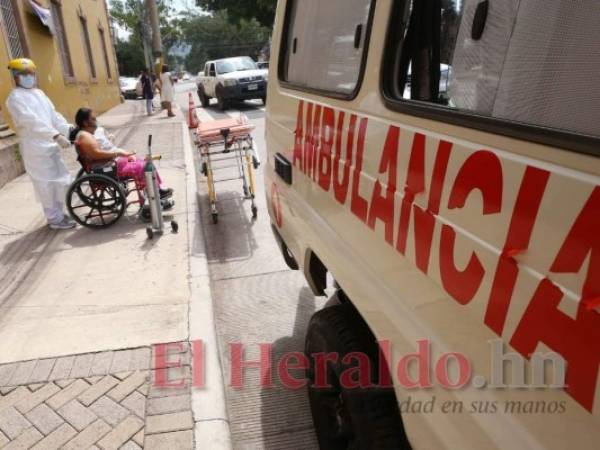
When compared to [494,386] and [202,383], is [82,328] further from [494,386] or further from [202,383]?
[494,386]

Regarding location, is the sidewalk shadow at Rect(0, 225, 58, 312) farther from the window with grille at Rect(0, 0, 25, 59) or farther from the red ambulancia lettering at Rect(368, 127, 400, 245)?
the window with grille at Rect(0, 0, 25, 59)

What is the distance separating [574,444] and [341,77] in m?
1.48

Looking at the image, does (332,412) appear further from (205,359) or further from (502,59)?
(502,59)

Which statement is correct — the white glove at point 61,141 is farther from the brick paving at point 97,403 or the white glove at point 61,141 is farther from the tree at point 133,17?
the tree at point 133,17

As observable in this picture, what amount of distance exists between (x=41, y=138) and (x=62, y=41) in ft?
33.4

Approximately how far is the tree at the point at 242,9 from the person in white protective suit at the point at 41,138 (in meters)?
Answer: 27.3

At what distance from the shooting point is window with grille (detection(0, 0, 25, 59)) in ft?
29.1

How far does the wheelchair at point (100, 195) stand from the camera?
206 inches

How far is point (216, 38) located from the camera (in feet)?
254

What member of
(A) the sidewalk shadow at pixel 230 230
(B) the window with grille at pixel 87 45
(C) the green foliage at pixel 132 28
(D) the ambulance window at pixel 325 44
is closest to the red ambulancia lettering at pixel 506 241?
(D) the ambulance window at pixel 325 44

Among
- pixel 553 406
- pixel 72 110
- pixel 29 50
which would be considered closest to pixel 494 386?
pixel 553 406

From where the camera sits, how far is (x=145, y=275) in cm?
429

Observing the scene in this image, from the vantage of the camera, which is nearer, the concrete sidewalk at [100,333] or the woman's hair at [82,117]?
the concrete sidewalk at [100,333]

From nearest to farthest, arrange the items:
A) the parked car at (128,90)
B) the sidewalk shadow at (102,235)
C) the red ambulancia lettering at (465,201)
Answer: the red ambulancia lettering at (465,201) < the sidewalk shadow at (102,235) < the parked car at (128,90)
